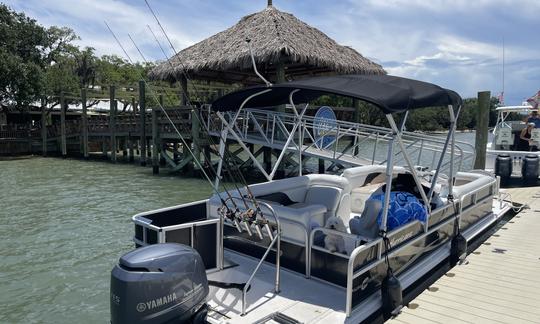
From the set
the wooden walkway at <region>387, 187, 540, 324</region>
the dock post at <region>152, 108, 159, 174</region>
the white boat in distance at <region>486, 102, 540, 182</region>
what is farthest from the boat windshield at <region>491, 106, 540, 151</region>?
the dock post at <region>152, 108, 159, 174</region>

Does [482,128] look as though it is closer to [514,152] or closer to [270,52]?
[514,152]

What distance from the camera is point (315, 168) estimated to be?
56.8 ft

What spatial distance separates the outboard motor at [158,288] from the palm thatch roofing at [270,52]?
9.73 m

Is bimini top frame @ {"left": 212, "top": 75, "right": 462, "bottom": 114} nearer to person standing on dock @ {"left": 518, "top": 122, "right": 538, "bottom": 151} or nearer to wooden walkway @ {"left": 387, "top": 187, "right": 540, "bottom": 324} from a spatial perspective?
wooden walkway @ {"left": 387, "top": 187, "right": 540, "bottom": 324}

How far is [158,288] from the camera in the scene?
9.20 feet

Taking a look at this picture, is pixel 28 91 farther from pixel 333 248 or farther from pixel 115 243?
pixel 333 248

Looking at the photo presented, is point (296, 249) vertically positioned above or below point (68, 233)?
above

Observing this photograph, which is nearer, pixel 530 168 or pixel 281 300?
pixel 281 300

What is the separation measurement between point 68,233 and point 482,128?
404 inches

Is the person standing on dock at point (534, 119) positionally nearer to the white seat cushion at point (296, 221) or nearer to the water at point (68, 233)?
the water at point (68, 233)

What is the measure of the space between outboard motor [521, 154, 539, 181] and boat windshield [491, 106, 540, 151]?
145 centimetres

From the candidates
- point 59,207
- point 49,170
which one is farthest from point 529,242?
point 49,170

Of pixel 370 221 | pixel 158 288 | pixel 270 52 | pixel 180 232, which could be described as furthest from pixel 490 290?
pixel 270 52

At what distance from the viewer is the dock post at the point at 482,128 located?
1087 centimetres
